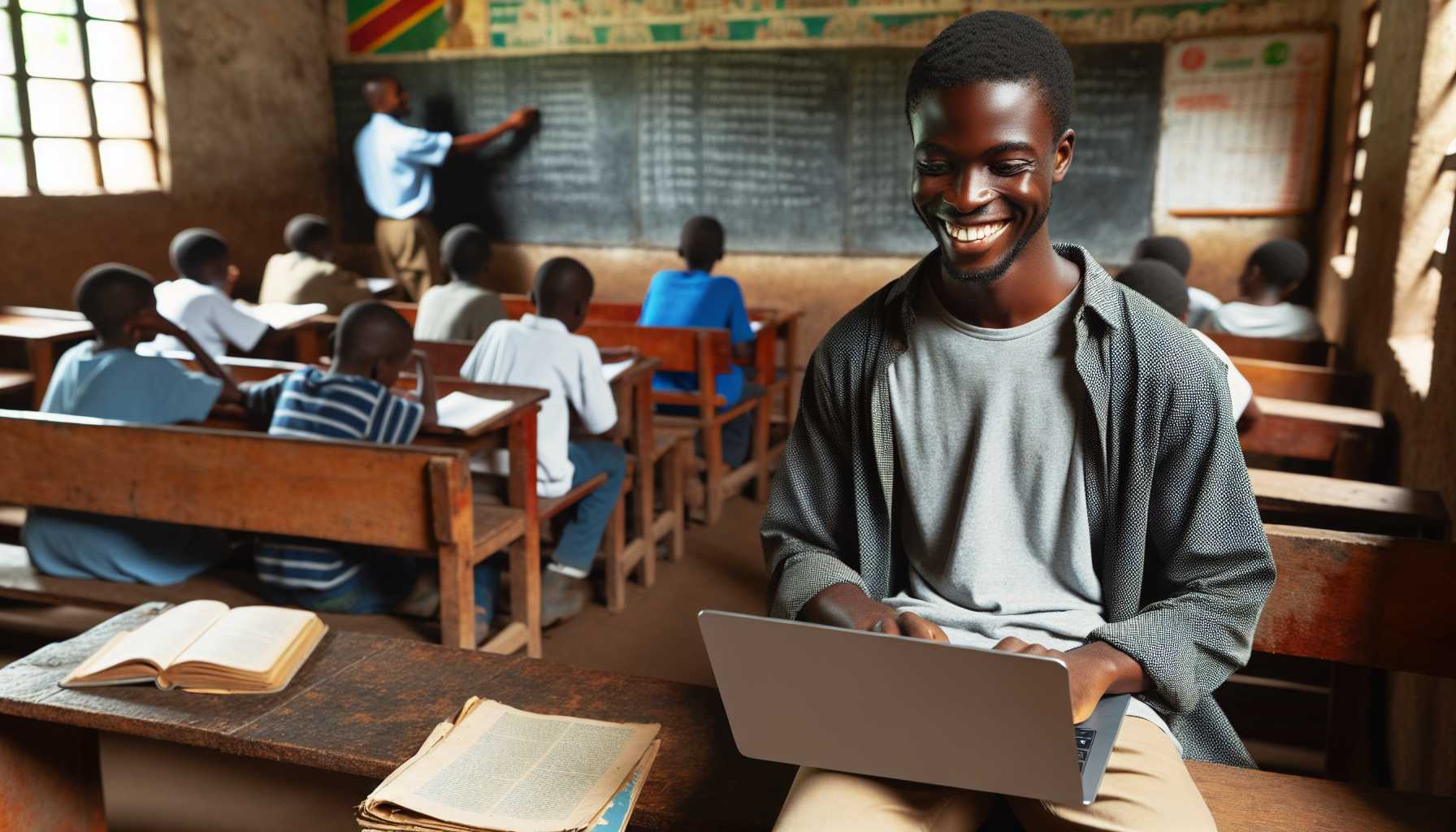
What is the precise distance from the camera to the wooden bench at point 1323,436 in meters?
2.55

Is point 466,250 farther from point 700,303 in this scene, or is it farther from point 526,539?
point 526,539

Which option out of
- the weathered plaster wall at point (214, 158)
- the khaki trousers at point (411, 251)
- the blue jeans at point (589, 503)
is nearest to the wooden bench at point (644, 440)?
the blue jeans at point (589, 503)

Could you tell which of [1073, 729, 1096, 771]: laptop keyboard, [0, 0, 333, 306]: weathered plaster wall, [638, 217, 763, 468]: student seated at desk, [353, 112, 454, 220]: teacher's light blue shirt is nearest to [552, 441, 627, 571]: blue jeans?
[638, 217, 763, 468]: student seated at desk

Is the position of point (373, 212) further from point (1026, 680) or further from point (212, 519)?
point (1026, 680)

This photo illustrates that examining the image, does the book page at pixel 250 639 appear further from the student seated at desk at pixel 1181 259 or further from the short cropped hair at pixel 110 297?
the student seated at desk at pixel 1181 259

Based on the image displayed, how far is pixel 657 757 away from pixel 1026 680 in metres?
0.58

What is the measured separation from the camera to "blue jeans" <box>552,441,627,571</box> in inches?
128

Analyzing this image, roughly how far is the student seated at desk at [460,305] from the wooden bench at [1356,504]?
2.72m

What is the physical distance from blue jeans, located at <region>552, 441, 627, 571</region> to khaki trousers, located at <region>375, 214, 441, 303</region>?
347cm

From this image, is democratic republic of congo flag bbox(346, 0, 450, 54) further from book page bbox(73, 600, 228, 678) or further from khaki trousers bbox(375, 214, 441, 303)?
book page bbox(73, 600, 228, 678)

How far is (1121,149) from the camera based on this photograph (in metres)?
5.45

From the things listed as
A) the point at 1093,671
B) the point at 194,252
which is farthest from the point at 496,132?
the point at 1093,671

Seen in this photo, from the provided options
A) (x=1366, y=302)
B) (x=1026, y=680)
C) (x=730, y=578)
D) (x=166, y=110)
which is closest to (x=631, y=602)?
(x=730, y=578)

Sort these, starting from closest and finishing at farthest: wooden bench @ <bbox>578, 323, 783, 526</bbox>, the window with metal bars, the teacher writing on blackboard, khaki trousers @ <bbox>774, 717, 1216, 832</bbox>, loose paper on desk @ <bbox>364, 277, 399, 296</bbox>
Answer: khaki trousers @ <bbox>774, 717, 1216, 832</bbox> < wooden bench @ <bbox>578, 323, 783, 526</bbox> < the window with metal bars < loose paper on desk @ <bbox>364, 277, 399, 296</bbox> < the teacher writing on blackboard
